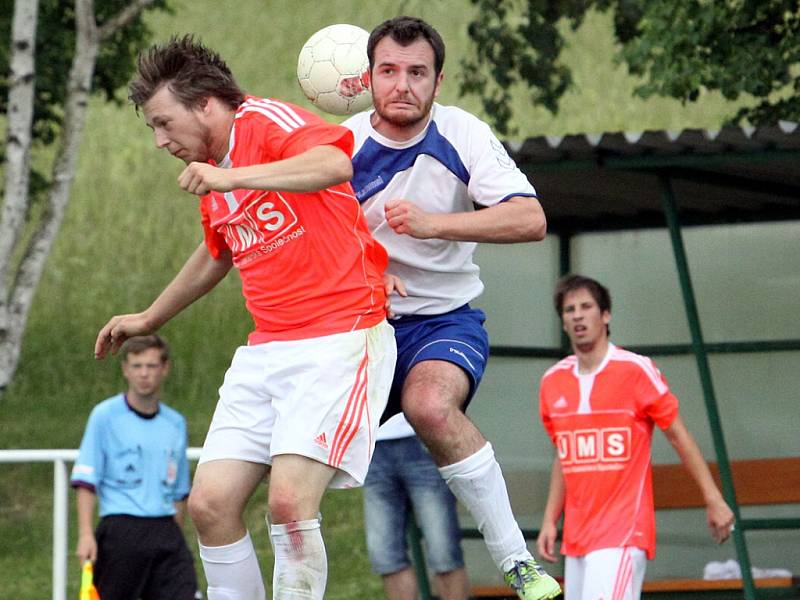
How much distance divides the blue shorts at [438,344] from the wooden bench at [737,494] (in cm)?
504

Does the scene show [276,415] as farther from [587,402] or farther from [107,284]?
[107,284]

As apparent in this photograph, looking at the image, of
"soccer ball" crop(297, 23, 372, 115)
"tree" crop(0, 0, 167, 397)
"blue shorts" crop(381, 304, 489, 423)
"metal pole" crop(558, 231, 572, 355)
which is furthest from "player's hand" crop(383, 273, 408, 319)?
"tree" crop(0, 0, 167, 397)

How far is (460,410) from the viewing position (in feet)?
18.6

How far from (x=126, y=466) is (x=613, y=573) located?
269 cm

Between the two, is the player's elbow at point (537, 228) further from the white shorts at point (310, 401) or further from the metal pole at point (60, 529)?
the metal pole at point (60, 529)

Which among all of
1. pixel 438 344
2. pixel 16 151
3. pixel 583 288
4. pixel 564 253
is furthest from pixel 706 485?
pixel 16 151

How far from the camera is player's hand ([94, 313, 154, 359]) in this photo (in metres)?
5.97

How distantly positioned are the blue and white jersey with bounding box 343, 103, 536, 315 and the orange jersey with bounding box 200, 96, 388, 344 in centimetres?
30

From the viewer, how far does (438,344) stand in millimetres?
5777

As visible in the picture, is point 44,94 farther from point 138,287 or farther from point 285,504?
point 285,504

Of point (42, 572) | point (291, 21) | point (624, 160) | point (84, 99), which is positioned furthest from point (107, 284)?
point (291, 21)

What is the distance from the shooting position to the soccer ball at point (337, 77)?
6426 millimetres

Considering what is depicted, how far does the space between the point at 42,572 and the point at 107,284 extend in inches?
652

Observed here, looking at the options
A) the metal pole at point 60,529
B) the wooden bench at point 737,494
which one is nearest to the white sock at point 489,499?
the metal pole at point 60,529
